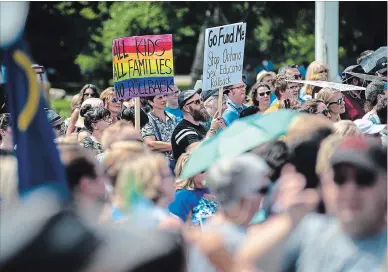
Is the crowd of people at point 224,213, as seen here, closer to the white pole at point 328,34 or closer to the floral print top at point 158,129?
the floral print top at point 158,129

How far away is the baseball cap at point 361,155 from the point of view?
12.1 ft

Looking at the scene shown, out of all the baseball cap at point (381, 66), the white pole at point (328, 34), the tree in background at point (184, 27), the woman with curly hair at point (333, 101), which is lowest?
the woman with curly hair at point (333, 101)

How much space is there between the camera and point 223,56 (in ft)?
30.5

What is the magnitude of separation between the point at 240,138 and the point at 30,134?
146 cm

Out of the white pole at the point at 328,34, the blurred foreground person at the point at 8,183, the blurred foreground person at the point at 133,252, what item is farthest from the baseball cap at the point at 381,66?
the blurred foreground person at the point at 133,252

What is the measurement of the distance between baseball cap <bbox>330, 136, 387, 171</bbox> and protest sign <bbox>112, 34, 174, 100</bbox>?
524 cm

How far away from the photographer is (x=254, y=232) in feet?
11.9

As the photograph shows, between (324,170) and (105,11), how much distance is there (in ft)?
91.6

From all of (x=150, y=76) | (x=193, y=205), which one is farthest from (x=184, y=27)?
(x=193, y=205)

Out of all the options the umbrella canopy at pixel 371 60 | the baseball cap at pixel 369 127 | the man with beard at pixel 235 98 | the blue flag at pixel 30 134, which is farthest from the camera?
the umbrella canopy at pixel 371 60

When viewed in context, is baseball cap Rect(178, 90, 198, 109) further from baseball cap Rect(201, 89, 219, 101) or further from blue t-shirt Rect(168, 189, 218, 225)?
blue t-shirt Rect(168, 189, 218, 225)

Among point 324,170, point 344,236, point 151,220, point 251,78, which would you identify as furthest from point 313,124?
point 251,78

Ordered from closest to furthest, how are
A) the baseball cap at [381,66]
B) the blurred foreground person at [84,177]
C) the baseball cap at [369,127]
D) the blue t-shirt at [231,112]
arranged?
1. the blurred foreground person at [84,177]
2. the baseball cap at [369,127]
3. the blue t-shirt at [231,112]
4. the baseball cap at [381,66]

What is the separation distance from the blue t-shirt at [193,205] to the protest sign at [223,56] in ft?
10.7
